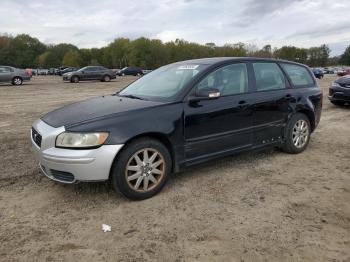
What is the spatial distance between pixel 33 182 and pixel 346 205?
3812 millimetres

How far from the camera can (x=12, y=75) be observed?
26.1m

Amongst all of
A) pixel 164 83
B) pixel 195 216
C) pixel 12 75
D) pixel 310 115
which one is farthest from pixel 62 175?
pixel 12 75

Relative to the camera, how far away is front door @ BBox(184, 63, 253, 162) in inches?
180

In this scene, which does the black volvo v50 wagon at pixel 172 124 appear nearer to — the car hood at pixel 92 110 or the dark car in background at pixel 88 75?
the car hood at pixel 92 110

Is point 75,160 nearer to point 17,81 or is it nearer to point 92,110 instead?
point 92,110

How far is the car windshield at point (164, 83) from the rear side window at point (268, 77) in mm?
1012

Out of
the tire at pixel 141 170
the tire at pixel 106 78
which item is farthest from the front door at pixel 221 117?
the tire at pixel 106 78

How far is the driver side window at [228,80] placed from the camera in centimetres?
484

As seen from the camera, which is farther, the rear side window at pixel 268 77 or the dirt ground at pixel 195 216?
the rear side window at pixel 268 77

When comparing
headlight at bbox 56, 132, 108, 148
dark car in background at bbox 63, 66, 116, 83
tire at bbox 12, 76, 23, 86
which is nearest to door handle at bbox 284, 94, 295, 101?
headlight at bbox 56, 132, 108, 148

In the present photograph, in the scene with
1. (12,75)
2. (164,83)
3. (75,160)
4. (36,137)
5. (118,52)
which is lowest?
(75,160)

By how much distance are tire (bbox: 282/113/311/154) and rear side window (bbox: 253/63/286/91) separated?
0.61 metres

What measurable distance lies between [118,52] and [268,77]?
109500mm

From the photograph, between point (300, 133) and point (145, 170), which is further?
point (300, 133)
